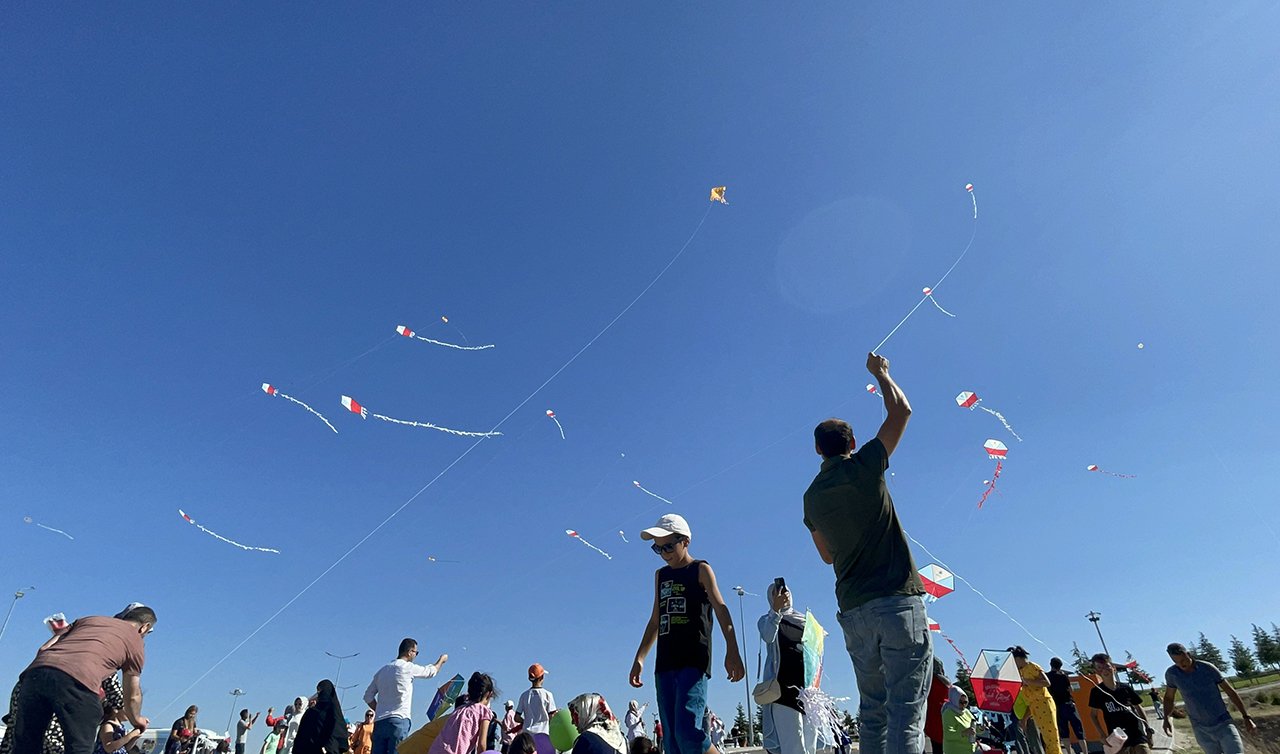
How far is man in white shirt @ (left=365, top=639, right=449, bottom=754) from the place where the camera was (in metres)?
6.32

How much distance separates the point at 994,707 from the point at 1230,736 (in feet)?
14.9

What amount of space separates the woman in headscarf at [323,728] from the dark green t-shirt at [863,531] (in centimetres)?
551

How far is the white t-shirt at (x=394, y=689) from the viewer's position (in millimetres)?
6391

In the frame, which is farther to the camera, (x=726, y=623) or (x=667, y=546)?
(x=667, y=546)

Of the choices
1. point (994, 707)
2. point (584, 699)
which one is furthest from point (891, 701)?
point (994, 707)

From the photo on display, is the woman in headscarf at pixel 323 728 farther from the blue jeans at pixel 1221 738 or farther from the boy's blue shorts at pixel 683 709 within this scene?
the blue jeans at pixel 1221 738

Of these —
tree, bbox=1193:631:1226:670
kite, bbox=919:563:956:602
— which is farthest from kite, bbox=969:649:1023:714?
tree, bbox=1193:631:1226:670

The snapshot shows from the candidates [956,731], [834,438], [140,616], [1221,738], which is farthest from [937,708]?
[140,616]

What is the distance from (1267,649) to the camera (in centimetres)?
5525

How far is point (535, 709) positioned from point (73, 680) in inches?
173

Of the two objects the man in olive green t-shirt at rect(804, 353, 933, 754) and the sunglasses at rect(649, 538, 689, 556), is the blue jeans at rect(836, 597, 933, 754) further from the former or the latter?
the sunglasses at rect(649, 538, 689, 556)

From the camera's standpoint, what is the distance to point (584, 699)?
4.59 metres

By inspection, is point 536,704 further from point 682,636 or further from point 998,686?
point 998,686

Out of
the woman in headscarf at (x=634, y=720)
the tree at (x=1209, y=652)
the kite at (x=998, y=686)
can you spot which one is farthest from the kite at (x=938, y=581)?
the tree at (x=1209, y=652)
